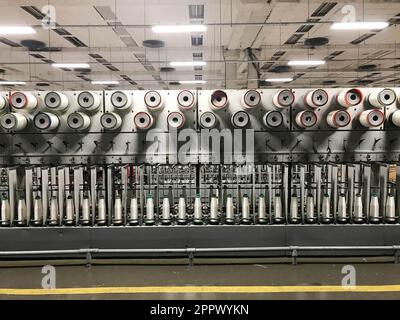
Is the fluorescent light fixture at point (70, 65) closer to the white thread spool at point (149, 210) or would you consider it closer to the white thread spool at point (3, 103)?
the white thread spool at point (3, 103)

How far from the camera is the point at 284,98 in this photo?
443 centimetres

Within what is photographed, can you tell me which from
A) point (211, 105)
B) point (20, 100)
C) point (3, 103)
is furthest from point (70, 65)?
point (211, 105)

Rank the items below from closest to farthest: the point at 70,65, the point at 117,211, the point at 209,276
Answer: the point at 209,276 < the point at 117,211 < the point at 70,65

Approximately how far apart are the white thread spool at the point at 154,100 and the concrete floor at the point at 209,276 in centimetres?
191

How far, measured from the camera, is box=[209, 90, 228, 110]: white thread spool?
14.6ft

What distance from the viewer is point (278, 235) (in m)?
4.13

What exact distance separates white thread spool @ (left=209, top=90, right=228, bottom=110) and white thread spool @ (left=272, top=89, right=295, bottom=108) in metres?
0.64

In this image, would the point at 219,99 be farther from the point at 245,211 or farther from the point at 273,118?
the point at 245,211

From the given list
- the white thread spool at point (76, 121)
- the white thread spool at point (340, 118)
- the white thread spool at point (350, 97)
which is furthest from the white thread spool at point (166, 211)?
the white thread spool at point (350, 97)

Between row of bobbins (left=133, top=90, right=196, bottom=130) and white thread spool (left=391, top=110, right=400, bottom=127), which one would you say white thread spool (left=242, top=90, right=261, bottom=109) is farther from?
white thread spool (left=391, top=110, right=400, bottom=127)

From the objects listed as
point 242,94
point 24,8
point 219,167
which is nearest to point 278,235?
point 219,167

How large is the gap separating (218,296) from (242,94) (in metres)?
2.48

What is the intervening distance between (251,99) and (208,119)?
0.59 metres
